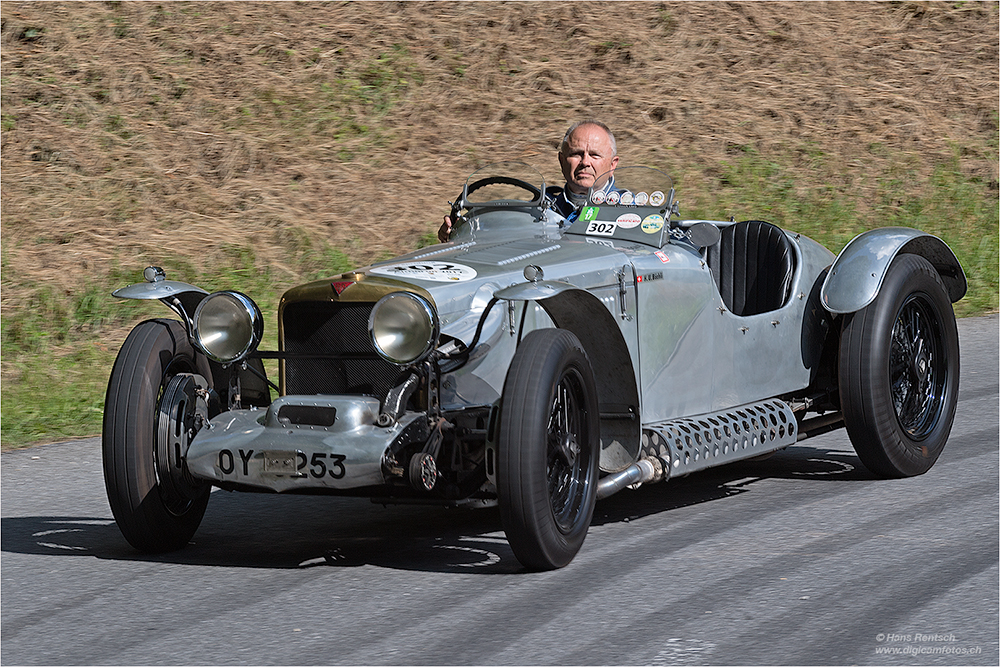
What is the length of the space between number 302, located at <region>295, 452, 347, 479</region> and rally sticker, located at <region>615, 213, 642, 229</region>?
2.00m

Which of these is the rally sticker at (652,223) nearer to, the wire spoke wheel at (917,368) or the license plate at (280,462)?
the wire spoke wheel at (917,368)

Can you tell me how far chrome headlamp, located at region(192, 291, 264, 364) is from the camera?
520 cm

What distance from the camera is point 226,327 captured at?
17.2 ft

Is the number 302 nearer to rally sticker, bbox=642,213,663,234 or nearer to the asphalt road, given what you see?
the asphalt road

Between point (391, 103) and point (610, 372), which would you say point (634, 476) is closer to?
point (610, 372)

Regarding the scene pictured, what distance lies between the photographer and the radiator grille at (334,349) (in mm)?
5152

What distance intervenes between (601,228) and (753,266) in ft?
3.50

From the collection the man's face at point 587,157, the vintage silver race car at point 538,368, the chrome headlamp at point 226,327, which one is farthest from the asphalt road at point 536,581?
the man's face at point 587,157

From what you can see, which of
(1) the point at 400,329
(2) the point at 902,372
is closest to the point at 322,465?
(1) the point at 400,329

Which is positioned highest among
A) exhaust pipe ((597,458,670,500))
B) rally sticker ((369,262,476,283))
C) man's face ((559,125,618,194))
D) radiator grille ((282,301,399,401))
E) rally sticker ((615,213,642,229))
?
man's face ((559,125,618,194))

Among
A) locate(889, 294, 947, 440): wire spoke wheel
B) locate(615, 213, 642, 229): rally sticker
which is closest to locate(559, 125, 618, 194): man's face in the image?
locate(615, 213, 642, 229): rally sticker

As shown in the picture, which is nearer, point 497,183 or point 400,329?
point 400,329

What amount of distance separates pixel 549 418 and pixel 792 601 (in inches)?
40.4

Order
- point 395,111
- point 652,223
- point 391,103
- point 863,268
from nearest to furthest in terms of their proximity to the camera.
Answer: point 652,223
point 863,268
point 395,111
point 391,103
